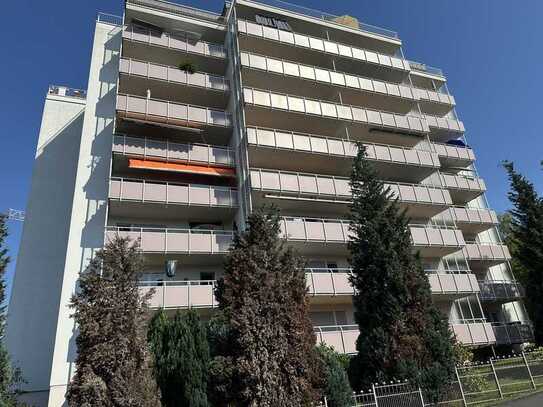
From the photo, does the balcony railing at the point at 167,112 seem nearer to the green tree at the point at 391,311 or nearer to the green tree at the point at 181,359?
the green tree at the point at 391,311

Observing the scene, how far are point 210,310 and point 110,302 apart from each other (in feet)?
28.2

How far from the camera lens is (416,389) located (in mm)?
13727

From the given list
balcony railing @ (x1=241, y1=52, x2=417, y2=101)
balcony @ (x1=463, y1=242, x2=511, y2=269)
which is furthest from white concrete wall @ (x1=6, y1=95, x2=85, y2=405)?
balcony @ (x1=463, y1=242, x2=511, y2=269)

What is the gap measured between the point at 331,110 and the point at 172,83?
10.9 m

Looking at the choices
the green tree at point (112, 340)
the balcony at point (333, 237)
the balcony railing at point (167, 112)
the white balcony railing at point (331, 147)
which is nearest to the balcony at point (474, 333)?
the balcony at point (333, 237)

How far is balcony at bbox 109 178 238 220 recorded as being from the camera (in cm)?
2088

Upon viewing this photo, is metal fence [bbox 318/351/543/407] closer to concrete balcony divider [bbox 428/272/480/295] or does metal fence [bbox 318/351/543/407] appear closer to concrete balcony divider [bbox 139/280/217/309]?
concrete balcony divider [bbox 428/272/480/295]

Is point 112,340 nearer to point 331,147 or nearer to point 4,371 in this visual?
point 4,371

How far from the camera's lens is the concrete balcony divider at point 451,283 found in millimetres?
23484

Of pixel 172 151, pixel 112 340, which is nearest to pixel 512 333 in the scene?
pixel 172 151

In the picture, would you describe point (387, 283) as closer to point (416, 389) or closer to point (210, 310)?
point (416, 389)

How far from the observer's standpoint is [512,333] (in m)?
26.2

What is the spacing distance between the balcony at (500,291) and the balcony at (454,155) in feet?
34.7

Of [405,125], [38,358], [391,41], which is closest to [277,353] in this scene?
[38,358]
